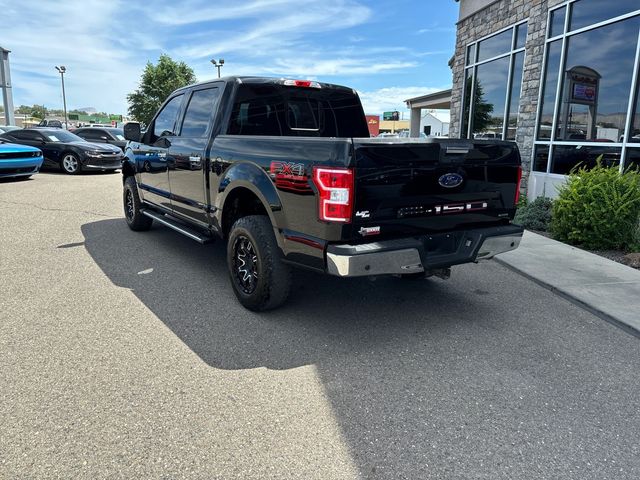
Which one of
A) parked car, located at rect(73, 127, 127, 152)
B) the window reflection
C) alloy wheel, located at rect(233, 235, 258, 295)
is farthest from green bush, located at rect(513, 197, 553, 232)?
parked car, located at rect(73, 127, 127, 152)

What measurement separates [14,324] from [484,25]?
12.0 m

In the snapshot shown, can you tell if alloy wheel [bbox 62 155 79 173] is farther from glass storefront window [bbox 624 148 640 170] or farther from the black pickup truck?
glass storefront window [bbox 624 148 640 170]

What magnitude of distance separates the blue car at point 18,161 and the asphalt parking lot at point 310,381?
30.2 ft

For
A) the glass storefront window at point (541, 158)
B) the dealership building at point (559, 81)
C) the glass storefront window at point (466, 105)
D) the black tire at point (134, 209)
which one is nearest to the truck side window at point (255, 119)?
the black tire at point (134, 209)

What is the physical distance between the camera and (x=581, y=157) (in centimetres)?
873

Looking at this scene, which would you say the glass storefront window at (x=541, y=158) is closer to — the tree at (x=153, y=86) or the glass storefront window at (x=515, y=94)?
the glass storefront window at (x=515, y=94)

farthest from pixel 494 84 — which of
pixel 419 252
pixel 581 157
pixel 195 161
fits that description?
pixel 419 252

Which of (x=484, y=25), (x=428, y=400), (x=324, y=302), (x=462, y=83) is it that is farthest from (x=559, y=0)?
(x=428, y=400)

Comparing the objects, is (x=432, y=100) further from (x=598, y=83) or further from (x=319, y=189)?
(x=319, y=189)

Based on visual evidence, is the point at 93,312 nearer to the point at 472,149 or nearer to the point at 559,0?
the point at 472,149

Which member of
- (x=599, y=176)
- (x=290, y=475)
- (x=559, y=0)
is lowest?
(x=290, y=475)

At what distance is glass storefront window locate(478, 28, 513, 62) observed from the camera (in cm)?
1110

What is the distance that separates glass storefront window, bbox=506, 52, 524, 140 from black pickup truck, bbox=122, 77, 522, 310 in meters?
6.65

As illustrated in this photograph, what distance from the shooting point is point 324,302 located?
4.53m
